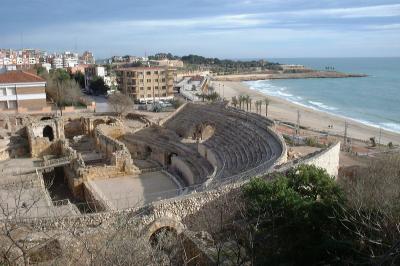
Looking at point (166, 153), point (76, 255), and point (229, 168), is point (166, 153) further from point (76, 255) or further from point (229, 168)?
point (76, 255)

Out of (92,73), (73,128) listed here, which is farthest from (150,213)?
(92,73)

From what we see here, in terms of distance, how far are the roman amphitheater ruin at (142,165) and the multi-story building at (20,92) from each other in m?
9.67

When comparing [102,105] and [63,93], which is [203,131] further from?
[63,93]

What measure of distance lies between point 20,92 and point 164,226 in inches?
1658

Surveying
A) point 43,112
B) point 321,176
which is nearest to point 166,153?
point 321,176

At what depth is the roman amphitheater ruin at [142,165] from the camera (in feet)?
50.2

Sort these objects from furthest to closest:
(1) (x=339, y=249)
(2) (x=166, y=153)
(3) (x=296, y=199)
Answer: (2) (x=166, y=153), (3) (x=296, y=199), (1) (x=339, y=249)

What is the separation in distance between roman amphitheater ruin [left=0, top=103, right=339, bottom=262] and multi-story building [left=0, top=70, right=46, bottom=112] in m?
9.67

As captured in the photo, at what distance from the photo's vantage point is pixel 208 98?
66.5 m

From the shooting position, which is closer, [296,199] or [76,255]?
[76,255]

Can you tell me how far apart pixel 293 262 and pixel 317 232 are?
1.29 meters

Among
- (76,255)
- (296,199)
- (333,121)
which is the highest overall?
(296,199)

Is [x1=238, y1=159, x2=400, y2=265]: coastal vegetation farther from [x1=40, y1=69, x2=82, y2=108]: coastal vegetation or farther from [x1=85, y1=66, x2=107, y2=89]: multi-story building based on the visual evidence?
[x1=85, y1=66, x2=107, y2=89]: multi-story building

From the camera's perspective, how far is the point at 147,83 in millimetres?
71125
